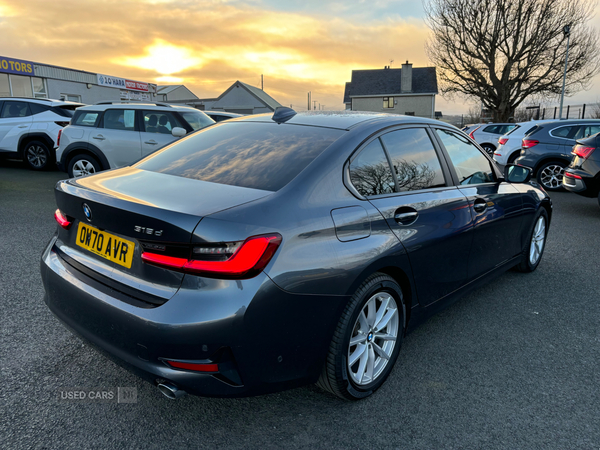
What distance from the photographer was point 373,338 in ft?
8.64

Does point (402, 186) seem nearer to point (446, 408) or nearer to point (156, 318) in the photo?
point (446, 408)

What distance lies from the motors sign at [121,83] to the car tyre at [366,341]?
112 ft

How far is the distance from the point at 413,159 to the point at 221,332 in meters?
1.80

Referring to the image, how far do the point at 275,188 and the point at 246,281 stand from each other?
552 mm

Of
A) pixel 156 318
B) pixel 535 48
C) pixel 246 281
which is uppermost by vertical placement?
pixel 535 48

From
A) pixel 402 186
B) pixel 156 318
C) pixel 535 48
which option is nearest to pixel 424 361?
pixel 402 186

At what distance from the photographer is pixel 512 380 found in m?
2.81

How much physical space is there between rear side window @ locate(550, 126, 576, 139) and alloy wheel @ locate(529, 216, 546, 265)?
7.12m

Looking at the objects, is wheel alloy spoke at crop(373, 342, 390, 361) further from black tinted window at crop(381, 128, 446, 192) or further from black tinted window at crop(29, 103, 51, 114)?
black tinted window at crop(29, 103, 51, 114)

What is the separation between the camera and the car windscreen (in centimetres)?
245

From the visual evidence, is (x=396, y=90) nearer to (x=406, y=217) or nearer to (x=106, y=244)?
(x=406, y=217)

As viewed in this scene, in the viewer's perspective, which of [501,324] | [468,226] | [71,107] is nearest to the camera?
[468,226]

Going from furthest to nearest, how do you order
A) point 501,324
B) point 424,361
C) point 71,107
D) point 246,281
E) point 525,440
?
point 71,107 < point 501,324 < point 424,361 < point 525,440 < point 246,281

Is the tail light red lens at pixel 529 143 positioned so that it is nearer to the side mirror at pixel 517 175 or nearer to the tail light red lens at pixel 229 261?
the side mirror at pixel 517 175
